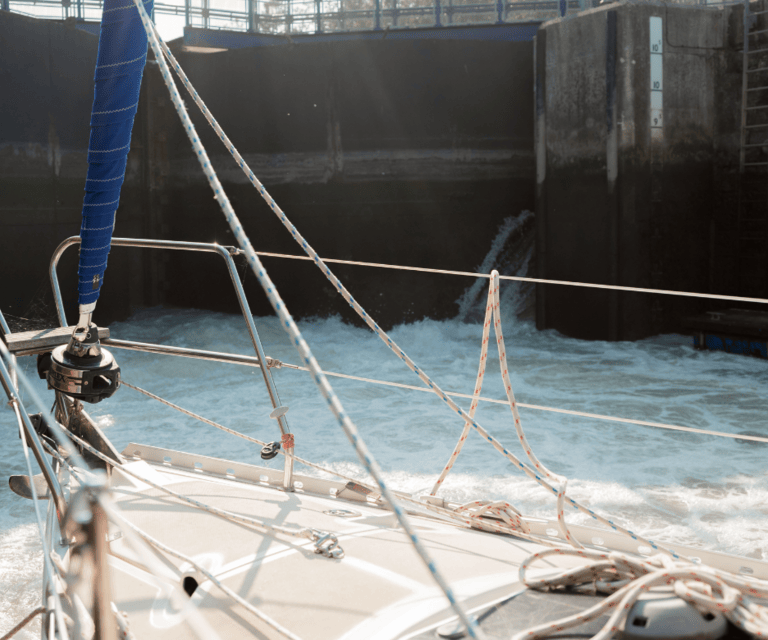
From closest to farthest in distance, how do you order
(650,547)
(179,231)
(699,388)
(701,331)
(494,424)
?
(650,547)
(494,424)
(699,388)
(701,331)
(179,231)

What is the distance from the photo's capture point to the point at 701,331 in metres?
8.38

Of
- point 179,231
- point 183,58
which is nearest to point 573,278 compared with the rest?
point 179,231

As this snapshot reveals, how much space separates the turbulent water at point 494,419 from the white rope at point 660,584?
9.19 ft

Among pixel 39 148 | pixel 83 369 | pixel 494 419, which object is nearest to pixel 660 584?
pixel 83 369

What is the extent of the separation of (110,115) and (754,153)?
805 cm

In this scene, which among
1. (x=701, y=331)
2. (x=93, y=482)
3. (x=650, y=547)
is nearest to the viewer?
(x=93, y=482)

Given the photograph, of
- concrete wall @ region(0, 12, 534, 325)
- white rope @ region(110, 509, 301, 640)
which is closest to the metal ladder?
concrete wall @ region(0, 12, 534, 325)

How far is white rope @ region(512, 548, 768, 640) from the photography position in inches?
50.1

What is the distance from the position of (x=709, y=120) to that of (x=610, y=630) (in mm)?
8385

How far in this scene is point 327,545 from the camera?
2027mm

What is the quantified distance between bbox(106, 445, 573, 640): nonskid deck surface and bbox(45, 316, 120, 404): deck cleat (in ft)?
1.43

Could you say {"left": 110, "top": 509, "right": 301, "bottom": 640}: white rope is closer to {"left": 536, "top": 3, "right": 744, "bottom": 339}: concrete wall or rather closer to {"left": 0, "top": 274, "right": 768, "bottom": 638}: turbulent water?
{"left": 0, "top": 274, "right": 768, "bottom": 638}: turbulent water

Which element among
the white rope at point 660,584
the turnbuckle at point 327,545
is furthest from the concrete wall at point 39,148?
the white rope at point 660,584

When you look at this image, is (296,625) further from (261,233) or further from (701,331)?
(261,233)
